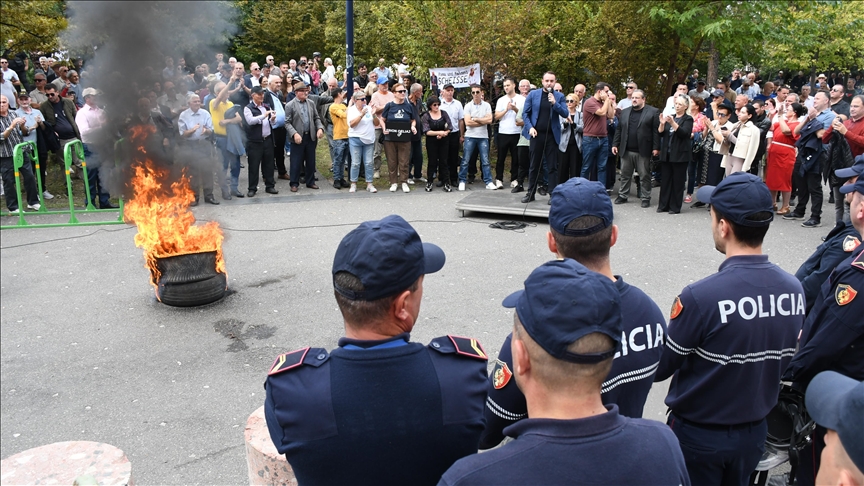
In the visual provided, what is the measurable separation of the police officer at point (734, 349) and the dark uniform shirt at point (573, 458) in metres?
1.33

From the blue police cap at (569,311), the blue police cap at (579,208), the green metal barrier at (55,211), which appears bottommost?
the green metal barrier at (55,211)

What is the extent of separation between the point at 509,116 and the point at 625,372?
11.5 meters

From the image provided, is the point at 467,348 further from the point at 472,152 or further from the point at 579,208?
the point at 472,152

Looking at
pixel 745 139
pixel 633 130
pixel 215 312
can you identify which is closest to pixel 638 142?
pixel 633 130

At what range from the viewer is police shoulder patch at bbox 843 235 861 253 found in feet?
13.7

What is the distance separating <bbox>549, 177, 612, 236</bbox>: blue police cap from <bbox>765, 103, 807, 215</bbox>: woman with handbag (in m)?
9.97

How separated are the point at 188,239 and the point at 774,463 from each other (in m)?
6.14

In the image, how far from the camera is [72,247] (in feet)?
31.4

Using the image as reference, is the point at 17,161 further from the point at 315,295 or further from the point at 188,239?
the point at 315,295

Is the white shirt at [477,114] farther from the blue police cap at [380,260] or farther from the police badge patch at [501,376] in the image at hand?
the blue police cap at [380,260]

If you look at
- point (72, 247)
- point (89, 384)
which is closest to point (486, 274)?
point (89, 384)

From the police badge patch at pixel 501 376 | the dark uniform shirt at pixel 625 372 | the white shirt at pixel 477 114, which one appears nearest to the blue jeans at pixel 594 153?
the white shirt at pixel 477 114

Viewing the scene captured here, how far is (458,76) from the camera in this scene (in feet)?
50.5

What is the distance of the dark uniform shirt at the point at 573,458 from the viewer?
1.65 metres
